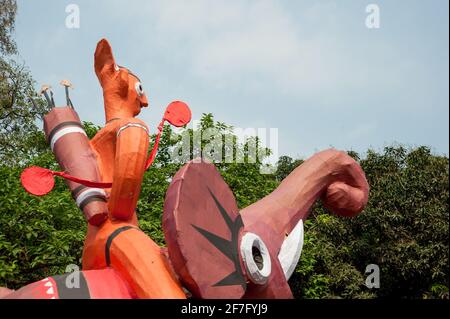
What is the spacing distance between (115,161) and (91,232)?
1.79ft

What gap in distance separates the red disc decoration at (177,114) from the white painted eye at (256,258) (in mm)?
1153

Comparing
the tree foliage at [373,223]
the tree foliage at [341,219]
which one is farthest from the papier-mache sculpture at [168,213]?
the tree foliage at [341,219]

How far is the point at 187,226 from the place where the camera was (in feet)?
12.4

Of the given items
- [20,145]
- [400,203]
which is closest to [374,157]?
[400,203]

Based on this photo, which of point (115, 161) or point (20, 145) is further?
point (20, 145)

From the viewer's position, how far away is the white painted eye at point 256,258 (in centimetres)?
409

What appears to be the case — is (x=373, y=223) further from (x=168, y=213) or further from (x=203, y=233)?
(x=168, y=213)

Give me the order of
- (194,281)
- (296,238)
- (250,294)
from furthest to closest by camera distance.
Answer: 1. (296,238)
2. (250,294)
3. (194,281)

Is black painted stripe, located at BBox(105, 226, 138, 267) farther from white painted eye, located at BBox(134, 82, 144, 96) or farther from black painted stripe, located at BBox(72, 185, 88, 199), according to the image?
white painted eye, located at BBox(134, 82, 144, 96)

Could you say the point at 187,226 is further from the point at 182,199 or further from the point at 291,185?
the point at 291,185

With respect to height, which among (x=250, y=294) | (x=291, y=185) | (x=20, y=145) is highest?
(x=20, y=145)

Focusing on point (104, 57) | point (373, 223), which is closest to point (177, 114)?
point (104, 57)

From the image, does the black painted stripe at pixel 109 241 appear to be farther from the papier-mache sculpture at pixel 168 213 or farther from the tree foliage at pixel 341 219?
the tree foliage at pixel 341 219

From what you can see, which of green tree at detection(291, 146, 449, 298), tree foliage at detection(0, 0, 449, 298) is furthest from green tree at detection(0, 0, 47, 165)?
green tree at detection(291, 146, 449, 298)
